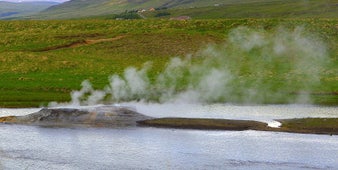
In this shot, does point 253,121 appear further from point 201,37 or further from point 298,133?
point 201,37

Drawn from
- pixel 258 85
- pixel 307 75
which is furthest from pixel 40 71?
pixel 307 75

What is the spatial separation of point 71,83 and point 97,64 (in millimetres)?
12388

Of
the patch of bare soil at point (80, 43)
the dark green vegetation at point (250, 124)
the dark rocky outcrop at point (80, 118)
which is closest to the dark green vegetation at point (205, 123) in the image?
the dark green vegetation at point (250, 124)

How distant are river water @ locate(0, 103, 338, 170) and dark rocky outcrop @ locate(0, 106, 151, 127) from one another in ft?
4.17

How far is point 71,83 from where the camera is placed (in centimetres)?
6962

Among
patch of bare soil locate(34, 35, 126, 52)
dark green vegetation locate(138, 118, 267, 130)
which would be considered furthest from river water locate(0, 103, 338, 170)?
patch of bare soil locate(34, 35, 126, 52)

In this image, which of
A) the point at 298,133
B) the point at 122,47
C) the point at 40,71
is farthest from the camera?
the point at 122,47

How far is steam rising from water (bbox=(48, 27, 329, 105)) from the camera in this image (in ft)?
209

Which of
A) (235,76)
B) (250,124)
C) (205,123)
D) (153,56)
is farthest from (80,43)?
(250,124)

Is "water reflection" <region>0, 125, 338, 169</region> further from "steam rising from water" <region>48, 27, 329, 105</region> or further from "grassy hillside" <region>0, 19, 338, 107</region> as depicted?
"grassy hillside" <region>0, 19, 338, 107</region>

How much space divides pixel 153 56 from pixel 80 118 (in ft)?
124

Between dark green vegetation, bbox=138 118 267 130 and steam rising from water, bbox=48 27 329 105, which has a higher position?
steam rising from water, bbox=48 27 329 105

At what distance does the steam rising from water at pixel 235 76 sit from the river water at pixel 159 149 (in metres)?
12.3

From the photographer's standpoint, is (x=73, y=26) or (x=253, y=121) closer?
(x=253, y=121)
